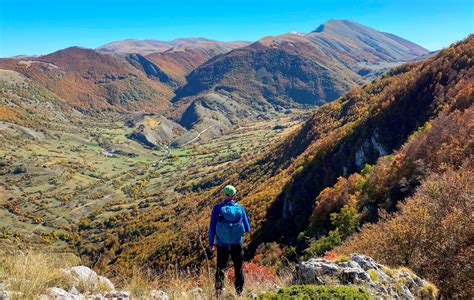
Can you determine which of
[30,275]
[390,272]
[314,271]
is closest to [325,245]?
[390,272]

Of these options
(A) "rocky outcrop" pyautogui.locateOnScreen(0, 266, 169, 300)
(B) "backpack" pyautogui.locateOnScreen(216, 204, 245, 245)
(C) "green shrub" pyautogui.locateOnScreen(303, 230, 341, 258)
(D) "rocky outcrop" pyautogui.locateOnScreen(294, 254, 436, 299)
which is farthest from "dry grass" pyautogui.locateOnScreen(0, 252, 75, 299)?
(C) "green shrub" pyautogui.locateOnScreen(303, 230, 341, 258)

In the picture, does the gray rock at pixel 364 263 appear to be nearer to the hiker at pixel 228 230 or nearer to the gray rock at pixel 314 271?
the gray rock at pixel 314 271

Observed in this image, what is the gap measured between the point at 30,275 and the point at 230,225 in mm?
5335

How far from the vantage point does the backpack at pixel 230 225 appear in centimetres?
1120

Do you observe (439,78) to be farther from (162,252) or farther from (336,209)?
(162,252)

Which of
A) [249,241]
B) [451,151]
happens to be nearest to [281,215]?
[249,241]

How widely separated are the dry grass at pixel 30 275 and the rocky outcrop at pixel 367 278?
6.63 metres

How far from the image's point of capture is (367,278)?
416 inches

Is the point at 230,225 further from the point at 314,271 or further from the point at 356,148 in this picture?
the point at 356,148

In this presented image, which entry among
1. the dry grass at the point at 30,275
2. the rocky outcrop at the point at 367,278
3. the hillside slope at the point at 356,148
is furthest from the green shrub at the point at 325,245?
the dry grass at the point at 30,275

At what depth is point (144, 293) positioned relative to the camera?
9547mm

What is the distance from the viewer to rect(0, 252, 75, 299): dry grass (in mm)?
8133

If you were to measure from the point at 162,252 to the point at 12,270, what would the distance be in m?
73.5

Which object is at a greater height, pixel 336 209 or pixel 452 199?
pixel 452 199
